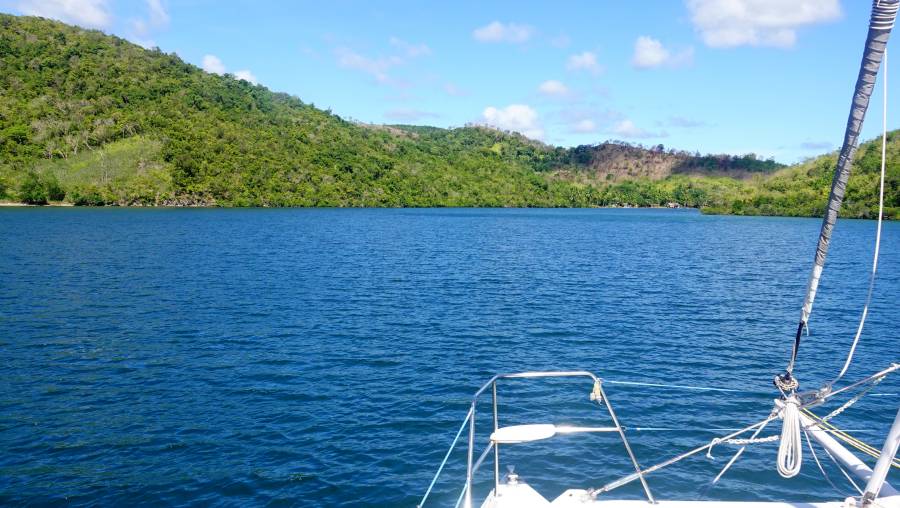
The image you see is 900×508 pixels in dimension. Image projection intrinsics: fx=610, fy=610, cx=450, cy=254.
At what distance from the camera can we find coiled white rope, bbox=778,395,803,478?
10.6 m

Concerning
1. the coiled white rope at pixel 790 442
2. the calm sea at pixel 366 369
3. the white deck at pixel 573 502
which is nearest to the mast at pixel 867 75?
the coiled white rope at pixel 790 442

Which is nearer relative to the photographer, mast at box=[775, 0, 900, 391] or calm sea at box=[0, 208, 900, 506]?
mast at box=[775, 0, 900, 391]

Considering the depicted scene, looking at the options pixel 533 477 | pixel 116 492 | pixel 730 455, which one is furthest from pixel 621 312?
pixel 116 492

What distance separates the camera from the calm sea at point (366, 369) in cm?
1662

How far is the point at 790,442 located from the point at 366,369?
59.5ft

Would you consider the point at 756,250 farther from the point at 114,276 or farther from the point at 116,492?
the point at 116,492

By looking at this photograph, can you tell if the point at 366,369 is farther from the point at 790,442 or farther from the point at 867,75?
the point at 867,75

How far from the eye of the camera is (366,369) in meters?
26.0

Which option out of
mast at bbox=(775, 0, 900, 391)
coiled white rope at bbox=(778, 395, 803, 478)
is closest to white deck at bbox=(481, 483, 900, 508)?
coiled white rope at bbox=(778, 395, 803, 478)

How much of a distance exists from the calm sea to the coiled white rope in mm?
5542

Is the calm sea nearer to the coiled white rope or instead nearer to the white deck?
→ the coiled white rope

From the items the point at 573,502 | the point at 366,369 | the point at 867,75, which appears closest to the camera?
the point at 867,75

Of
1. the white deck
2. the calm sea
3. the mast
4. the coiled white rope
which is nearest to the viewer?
the mast

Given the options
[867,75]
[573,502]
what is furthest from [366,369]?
[867,75]
